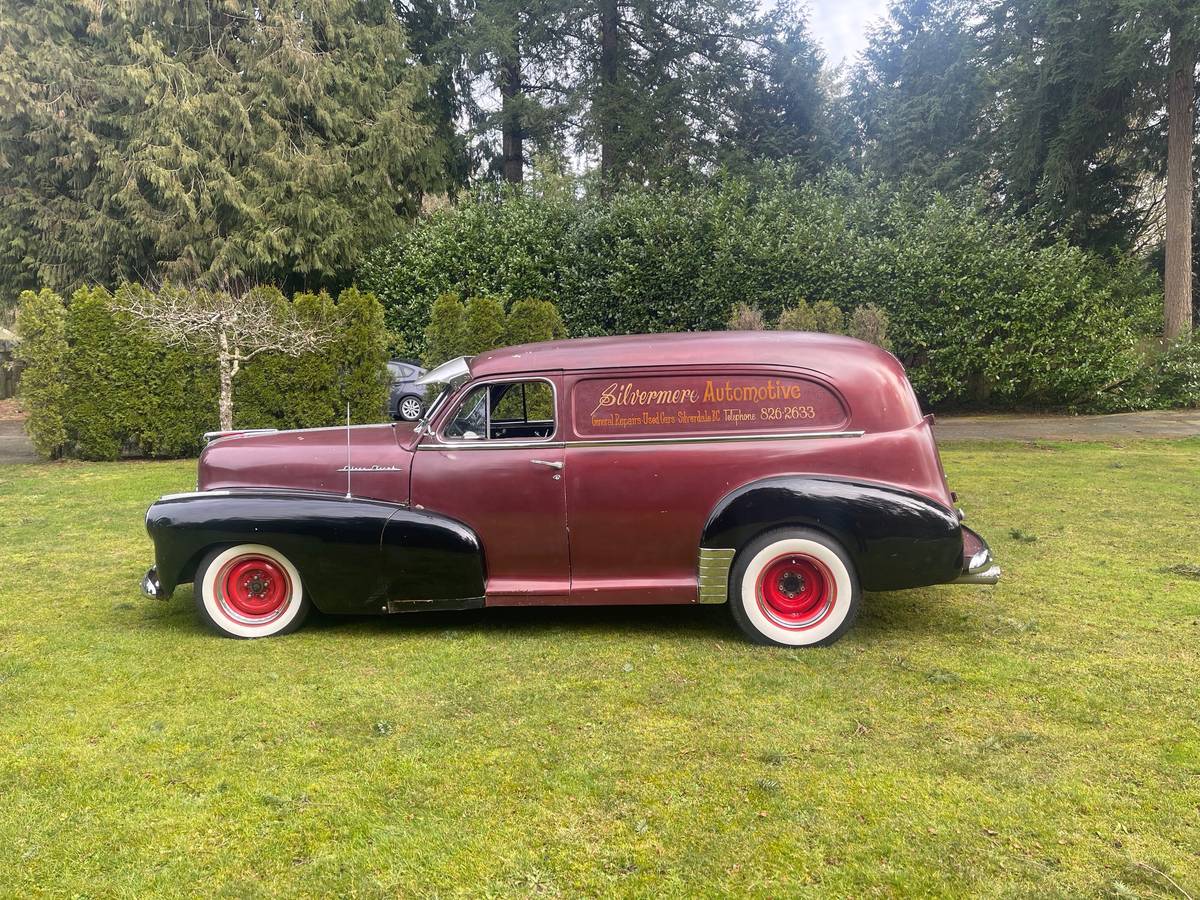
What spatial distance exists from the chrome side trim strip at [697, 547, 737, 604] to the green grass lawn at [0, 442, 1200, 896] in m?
0.30

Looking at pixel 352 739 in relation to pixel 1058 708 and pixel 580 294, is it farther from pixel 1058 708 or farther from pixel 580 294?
pixel 580 294

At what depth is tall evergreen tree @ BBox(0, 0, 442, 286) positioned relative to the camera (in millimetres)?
19375

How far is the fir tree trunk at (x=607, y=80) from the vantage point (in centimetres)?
2597

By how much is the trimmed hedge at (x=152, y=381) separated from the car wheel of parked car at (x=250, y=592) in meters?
8.90

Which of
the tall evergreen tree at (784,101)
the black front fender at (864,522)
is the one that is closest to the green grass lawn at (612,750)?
the black front fender at (864,522)

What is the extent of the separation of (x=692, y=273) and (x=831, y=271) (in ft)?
10.1

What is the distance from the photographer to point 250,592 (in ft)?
17.4

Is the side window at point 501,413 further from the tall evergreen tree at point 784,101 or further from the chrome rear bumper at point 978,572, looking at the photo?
the tall evergreen tree at point 784,101

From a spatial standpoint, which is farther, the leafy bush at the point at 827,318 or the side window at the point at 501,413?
the leafy bush at the point at 827,318

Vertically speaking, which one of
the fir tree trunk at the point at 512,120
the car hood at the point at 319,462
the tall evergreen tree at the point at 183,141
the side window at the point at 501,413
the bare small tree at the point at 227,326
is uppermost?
the fir tree trunk at the point at 512,120

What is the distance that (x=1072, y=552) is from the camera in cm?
682

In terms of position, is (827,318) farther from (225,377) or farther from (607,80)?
(607,80)

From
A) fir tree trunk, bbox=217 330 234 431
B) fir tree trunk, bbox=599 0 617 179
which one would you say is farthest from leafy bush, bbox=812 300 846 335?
fir tree trunk, bbox=599 0 617 179

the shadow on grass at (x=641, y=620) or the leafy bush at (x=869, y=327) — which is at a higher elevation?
the leafy bush at (x=869, y=327)
